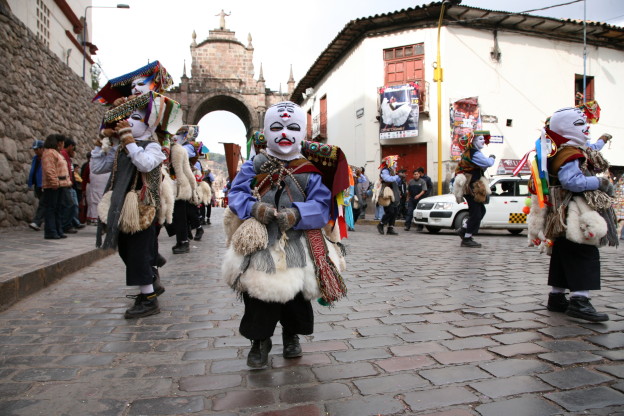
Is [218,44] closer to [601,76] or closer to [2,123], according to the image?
[601,76]

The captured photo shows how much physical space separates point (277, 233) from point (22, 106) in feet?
30.9

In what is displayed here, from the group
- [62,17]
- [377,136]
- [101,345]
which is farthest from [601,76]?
[101,345]

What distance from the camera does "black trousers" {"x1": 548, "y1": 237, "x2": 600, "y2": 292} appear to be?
11.7 feet

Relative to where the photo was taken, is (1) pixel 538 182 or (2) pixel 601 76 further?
(2) pixel 601 76

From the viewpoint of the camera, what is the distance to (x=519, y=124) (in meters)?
19.0

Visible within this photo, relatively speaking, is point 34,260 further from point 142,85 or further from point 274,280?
point 274,280

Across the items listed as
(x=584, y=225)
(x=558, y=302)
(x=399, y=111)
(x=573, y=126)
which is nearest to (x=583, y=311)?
(x=558, y=302)

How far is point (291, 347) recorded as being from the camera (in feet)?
9.40

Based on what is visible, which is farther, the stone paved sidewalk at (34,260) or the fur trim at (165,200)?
the stone paved sidewalk at (34,260)

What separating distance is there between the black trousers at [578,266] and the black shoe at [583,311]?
96 millimetres

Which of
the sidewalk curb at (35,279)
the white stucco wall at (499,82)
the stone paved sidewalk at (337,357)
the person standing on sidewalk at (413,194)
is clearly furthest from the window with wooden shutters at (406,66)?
the sidewalk curb at (35,279)

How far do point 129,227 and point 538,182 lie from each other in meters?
3.48

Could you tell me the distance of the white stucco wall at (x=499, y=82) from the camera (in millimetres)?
18453

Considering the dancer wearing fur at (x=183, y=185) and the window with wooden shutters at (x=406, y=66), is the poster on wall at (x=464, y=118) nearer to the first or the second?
the window with wooden shutters at (x=406, y=66)
